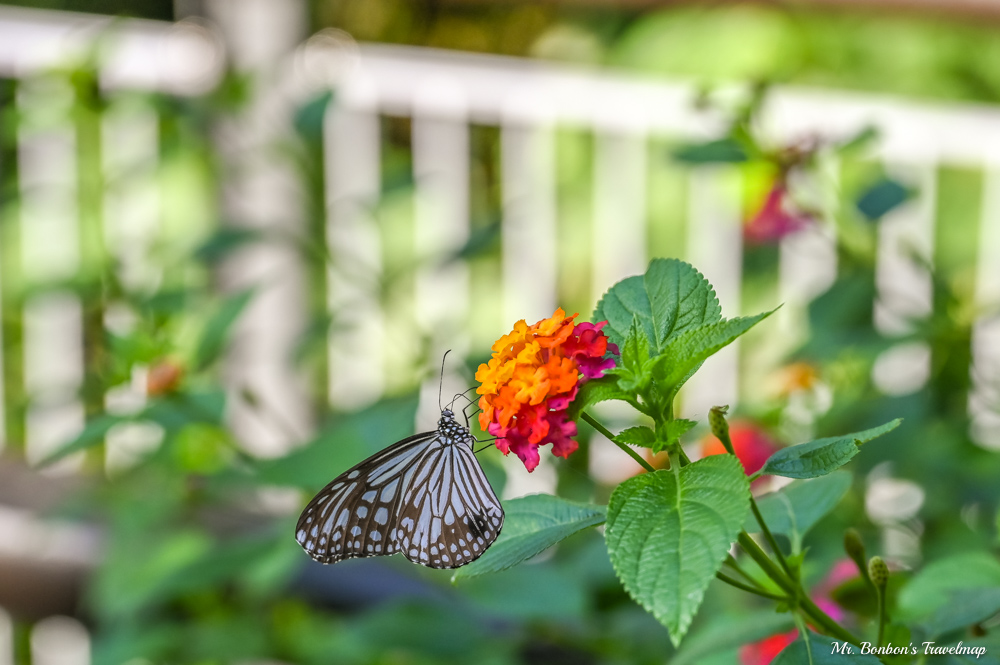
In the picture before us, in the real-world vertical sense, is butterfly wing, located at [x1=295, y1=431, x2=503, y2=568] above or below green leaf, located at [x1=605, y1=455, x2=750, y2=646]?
below

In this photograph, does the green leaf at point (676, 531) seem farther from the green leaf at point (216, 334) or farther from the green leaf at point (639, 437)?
the green leaf at point (216, 334)

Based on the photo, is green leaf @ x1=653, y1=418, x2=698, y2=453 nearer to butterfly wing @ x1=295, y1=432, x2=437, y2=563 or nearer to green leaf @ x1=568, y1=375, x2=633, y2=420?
green leaf @ x1=568, y1=375, x2=633, y2=420

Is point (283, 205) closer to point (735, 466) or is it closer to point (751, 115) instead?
point (751, 115)

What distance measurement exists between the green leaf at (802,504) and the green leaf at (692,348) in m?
0.18

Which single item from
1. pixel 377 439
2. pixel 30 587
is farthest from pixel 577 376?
pixel 30 587

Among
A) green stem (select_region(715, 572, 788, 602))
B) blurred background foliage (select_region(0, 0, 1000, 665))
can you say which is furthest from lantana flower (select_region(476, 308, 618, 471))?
blurred background foliage (select_region(0, 0, 1000, 665))

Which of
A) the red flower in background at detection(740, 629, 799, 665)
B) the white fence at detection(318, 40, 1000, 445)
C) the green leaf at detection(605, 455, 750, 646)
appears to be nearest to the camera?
the green leaf at detection(605, 455, 750, 646)

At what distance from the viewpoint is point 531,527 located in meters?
0.54

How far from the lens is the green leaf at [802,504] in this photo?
641 mm

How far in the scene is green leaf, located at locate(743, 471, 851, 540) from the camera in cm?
64

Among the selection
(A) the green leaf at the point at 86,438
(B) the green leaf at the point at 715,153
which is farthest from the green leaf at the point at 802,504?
(A) the green leaf at the point at 86,438

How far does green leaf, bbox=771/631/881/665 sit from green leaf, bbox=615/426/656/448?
14 centimetres

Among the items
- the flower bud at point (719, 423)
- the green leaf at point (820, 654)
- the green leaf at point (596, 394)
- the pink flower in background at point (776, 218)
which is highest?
the green leaf at point (596, 394)

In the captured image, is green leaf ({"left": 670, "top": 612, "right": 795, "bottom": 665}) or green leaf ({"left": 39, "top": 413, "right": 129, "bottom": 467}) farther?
green leaf ({"left": 39, "top": 413, "right": 129, "bottom": 467})
